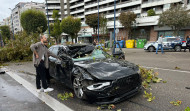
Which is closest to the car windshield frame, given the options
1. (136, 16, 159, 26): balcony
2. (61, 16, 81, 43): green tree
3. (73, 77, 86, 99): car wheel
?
(73, 77, 86, 99): car wheel


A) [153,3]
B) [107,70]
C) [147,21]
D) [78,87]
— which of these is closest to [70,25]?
[147,21]

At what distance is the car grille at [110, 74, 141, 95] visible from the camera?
292 centimetres

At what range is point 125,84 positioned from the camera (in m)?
3.03

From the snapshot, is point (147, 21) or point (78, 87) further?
point (147, 21)

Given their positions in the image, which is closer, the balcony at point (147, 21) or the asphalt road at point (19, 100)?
the asphalt road at point (19, 100)

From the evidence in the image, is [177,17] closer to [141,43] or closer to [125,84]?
[141,43]

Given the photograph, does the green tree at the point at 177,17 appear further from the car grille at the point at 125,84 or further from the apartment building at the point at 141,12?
the car grille at the point at 125,84

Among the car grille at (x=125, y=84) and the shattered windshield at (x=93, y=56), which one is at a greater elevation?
the shattered windshield at (x=93, y=56)

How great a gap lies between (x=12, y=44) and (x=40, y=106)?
10.1 meters

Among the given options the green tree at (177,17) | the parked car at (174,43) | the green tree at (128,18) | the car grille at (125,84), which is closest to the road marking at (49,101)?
the car grille at (125,84)

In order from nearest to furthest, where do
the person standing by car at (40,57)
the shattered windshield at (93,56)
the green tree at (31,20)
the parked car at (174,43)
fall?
1. the person standing by car at (40,57)
2. the shattered windshield at (93,56)
3. the parked car at (174,43)
4. the green tree at (31,20)

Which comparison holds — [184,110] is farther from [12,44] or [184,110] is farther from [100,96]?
[12,44]

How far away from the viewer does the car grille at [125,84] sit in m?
2.92

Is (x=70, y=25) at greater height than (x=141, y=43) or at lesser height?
greater
